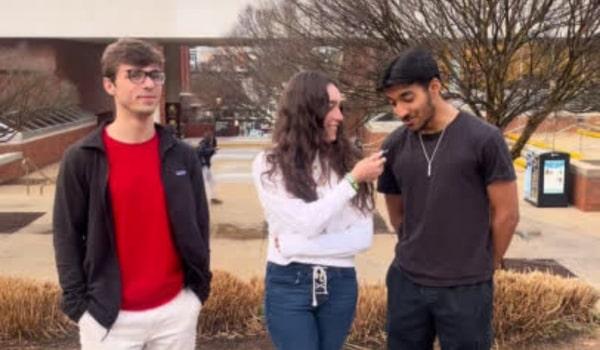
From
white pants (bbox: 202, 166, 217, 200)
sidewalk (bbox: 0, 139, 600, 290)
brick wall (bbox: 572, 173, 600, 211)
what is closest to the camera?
sidewalk (bbox: 0, 139, 600, 290)

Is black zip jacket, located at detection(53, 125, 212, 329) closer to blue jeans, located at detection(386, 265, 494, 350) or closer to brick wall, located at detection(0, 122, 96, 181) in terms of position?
blue jeans, located at detection(386, 265, 494, 350)

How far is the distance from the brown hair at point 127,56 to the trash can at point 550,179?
1172 cm

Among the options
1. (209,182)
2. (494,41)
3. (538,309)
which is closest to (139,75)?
(538,309)

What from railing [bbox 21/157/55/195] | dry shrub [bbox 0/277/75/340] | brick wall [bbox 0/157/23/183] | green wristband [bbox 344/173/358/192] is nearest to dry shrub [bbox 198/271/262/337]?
dry shrub [bbox 0/277/75/340]

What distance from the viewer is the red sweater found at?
2.65m

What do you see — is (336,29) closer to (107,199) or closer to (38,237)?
(107,199)

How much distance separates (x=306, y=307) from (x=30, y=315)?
276 centimetres

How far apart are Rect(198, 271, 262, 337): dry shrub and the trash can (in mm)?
9480

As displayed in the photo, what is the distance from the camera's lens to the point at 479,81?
23.9ft

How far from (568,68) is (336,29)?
85.6 inches

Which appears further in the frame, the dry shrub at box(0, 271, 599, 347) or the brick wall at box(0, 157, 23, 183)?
the brick wall at box(0, 157, 23, 183)

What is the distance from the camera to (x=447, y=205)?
9.05 feet

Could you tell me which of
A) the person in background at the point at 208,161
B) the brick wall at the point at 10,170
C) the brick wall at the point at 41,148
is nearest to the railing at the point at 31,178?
the brick wall at the point at 10,170

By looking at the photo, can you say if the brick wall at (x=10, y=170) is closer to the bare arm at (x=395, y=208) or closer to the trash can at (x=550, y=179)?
the trash can at (x=550, y=179)
